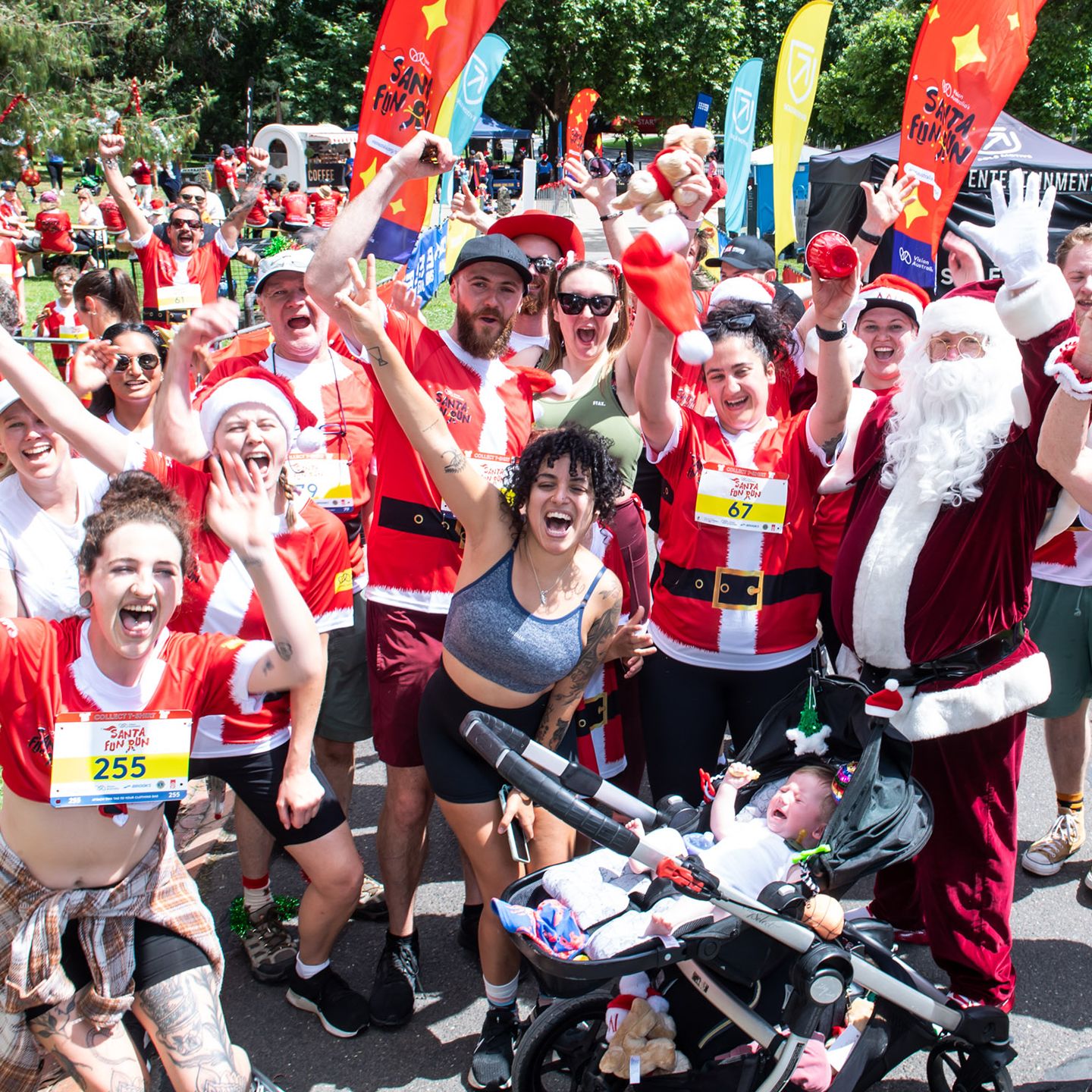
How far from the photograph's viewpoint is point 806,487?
335 cm

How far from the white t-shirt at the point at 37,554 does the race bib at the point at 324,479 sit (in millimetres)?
789

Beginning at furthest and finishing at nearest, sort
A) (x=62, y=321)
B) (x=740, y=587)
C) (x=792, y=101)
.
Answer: (x=62, y=321), (x=792, y=101), (x=740, y=587)

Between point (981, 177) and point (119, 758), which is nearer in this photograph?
point (119, 758)

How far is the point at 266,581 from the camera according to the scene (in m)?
2.70

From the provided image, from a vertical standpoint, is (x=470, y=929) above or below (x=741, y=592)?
below

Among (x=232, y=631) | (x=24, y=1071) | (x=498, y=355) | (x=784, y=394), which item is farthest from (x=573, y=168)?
(x=24, y=1071)

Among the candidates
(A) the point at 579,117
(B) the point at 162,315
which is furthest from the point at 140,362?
(A) the point at 579,117

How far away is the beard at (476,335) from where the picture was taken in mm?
3504

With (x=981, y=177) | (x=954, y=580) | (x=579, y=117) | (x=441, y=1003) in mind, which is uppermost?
(x=579, y=117)

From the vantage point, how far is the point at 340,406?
3936 mm

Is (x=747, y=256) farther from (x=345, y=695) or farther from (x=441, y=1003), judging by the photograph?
(x=441, y=1003)

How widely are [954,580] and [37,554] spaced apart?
248 cm

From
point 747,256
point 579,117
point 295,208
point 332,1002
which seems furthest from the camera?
point 295,208

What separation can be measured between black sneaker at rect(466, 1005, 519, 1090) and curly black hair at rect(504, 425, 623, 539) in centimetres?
136
